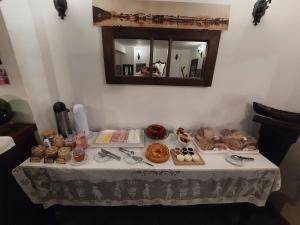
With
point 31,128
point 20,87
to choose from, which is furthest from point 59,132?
point 20,87

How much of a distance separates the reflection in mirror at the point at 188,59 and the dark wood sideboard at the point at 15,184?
110 centimetres

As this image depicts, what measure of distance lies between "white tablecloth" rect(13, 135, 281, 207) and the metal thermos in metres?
0.29

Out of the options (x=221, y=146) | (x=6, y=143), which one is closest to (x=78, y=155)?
(x=6, y=143)

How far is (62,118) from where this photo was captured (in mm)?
1113

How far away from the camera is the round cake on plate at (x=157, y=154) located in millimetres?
961

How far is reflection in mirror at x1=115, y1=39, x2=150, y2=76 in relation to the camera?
109cm

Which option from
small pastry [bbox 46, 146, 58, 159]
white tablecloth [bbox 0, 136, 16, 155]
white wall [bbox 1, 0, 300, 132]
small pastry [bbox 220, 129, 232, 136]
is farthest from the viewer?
small pastry [bbox 220, 129, 232, 136]

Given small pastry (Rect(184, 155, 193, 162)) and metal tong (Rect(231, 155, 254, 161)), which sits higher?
small pastry (Rect(184, 155, 193, 162))

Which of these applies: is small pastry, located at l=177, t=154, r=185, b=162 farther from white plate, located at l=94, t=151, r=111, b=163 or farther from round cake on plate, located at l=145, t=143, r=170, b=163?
white plate, located at l=94, t=151, r=111, b=163

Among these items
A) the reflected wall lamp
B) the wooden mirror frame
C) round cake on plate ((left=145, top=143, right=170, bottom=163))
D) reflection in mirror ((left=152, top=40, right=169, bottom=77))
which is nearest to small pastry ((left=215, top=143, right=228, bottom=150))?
round cake on plate ((left=145, top=143, right=170, bottom=163))

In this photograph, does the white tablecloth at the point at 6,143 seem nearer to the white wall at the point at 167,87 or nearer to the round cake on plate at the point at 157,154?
the white wall at the point at 167,87

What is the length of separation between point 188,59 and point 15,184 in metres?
1.39

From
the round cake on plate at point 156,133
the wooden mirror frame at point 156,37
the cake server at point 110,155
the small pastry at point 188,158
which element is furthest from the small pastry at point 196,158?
the wooden mirror frame at point 156,37

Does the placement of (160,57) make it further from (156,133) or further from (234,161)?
(234,161)
